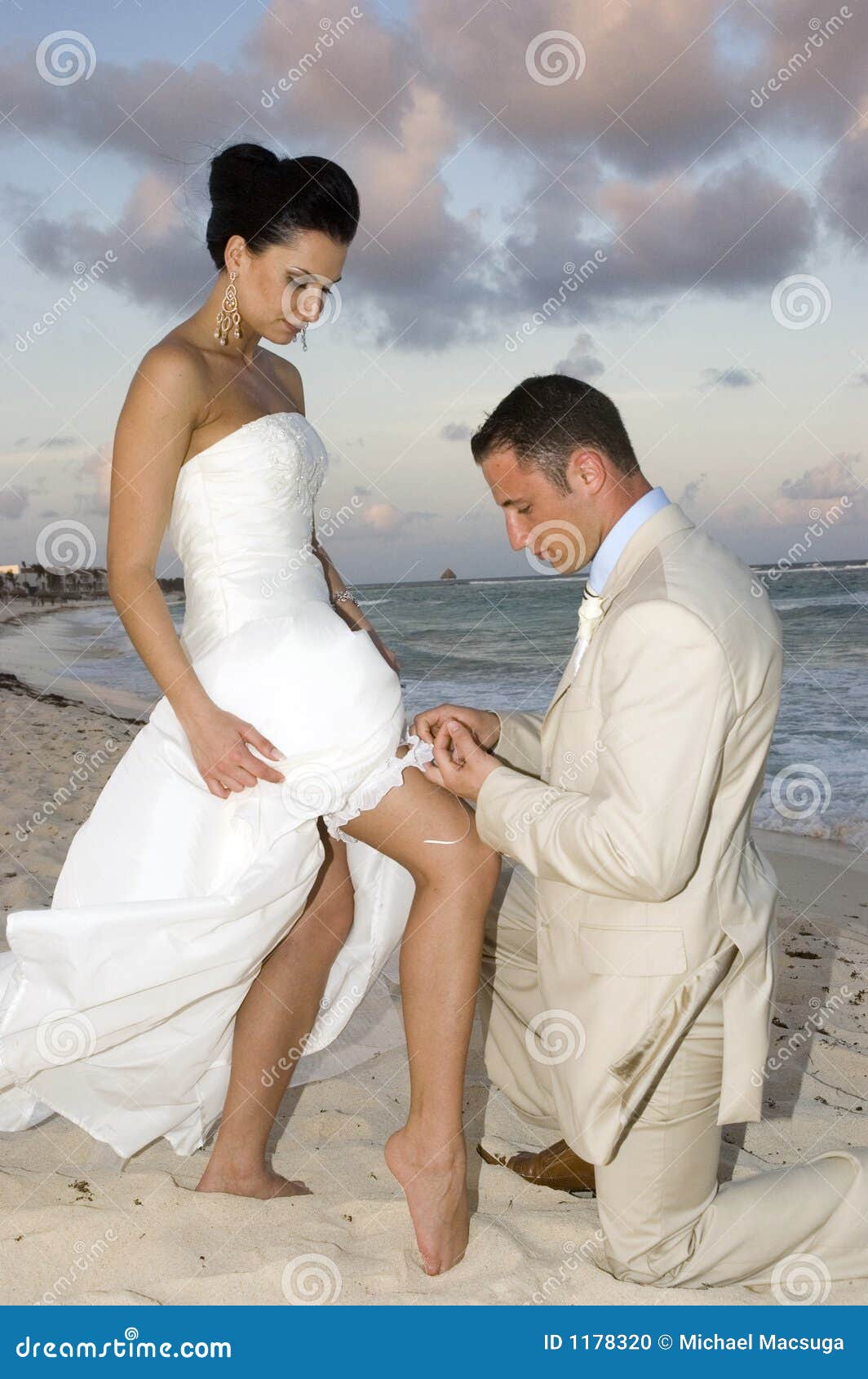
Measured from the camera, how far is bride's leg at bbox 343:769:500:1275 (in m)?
2.29

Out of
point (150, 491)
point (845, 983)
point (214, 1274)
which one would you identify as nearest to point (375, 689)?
point (150, 491)

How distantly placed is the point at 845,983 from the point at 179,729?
3.10 m

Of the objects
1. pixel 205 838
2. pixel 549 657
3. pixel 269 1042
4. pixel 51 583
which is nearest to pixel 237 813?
pixel 205 838

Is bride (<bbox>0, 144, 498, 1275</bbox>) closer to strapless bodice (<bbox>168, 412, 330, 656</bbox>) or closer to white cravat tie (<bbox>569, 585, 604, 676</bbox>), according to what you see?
strapless bodice (<bbox>168, 412, 330, 656</bbox>)

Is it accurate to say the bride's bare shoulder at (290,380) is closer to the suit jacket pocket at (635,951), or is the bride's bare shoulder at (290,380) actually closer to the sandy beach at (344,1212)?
the suit jacket pocket at (635,951)

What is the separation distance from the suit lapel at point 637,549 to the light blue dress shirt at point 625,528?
21 millimetres

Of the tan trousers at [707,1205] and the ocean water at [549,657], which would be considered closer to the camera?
the tan trousers at [707,1205]

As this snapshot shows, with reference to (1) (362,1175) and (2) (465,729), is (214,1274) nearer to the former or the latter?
(1) (362,1175)

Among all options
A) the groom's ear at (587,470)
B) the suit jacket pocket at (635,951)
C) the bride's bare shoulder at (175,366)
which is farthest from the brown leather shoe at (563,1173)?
the bride's bare shoulder at (175,366)

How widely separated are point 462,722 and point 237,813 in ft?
1.72

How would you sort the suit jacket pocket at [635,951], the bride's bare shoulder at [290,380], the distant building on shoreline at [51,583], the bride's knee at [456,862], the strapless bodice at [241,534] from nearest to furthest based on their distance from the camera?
the suit jacket pocket at [635,951] → the bride's knee at [456,862] → the strapless bodice at [241,534] → the bride's bare shoulder at [290,380] → the distant building on shoreline at [51,583]

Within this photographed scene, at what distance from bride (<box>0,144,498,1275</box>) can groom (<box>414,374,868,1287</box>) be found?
0.22 metres

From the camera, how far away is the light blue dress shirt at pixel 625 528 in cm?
243

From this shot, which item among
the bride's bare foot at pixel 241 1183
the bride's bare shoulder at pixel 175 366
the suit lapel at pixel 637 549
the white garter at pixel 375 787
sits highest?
the bride's bare shoulder at pixel 175 366
